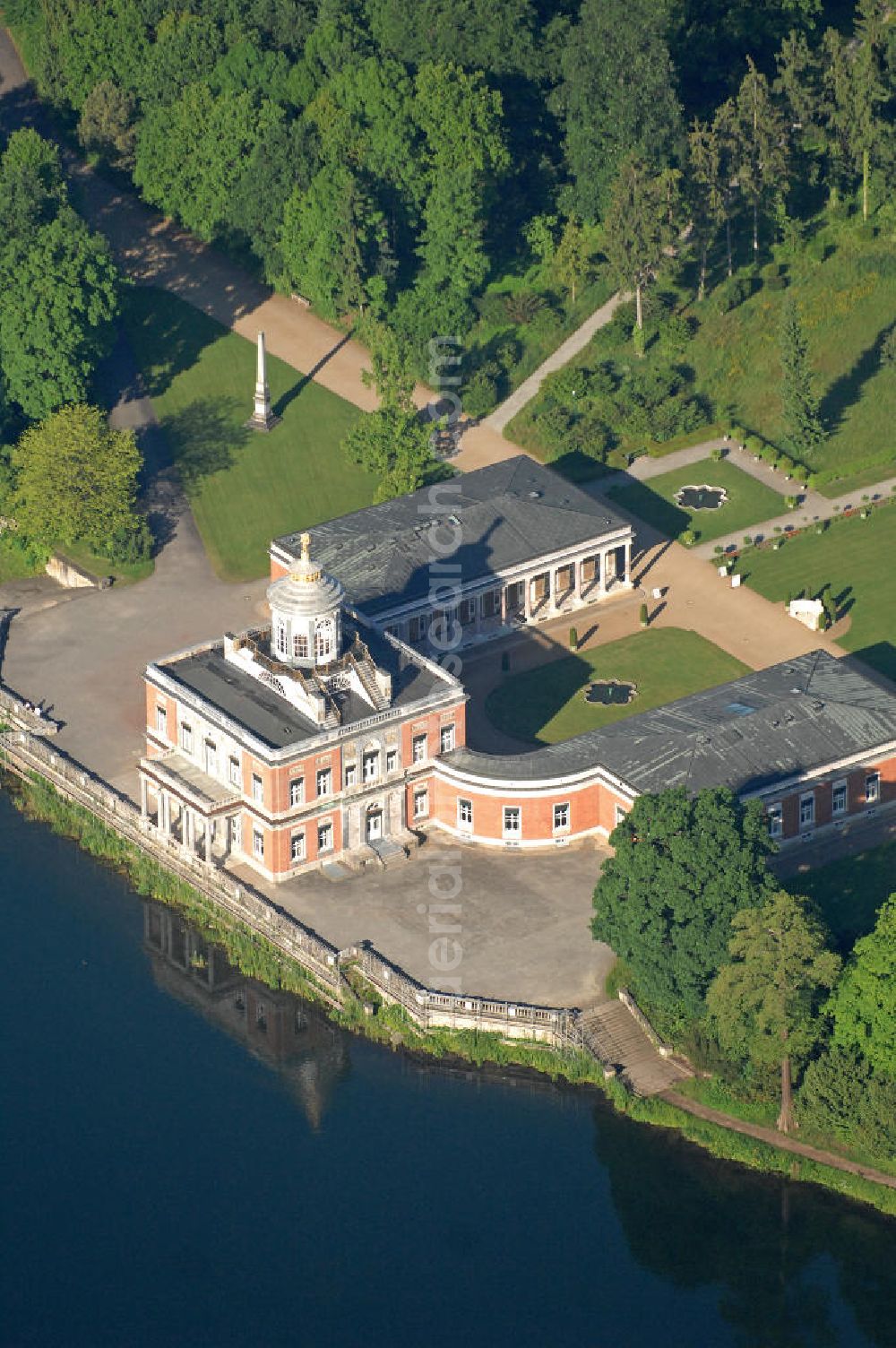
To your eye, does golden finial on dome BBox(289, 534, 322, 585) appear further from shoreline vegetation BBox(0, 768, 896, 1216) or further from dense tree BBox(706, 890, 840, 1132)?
dense tree BBox(706, 890, 840, 1132)

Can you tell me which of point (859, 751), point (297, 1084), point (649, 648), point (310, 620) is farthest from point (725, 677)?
point (297, 1084)

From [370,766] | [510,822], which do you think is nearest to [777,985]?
[510,822]

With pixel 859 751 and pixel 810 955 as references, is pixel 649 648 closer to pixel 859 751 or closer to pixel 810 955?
pixel 859 751

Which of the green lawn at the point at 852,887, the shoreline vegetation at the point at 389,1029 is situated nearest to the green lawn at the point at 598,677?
the green lawn at the point at 852,887

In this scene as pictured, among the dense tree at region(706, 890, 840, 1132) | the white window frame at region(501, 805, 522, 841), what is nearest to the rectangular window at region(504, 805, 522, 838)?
the white window frame at region(501, 805, 522, 841)

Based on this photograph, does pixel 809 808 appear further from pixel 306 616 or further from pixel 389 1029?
pixel 306 616
